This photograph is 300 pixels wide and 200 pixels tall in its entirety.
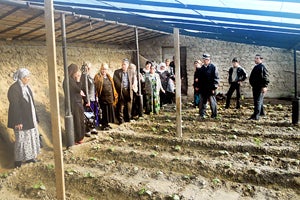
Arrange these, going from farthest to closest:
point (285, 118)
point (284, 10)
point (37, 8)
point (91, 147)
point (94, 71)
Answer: point (94, 71)
point (285, 118)
point (91, 147)
point (37, 8)
point (284, 10)

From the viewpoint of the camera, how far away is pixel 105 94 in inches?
281

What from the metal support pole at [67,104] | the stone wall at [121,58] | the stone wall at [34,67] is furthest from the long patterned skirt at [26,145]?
the stone wall at [121,58]

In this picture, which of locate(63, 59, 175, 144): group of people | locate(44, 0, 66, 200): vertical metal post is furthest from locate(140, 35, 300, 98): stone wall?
locate(44, 0, 66, 200): vertical metal post

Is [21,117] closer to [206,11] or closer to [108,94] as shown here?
[108,94]

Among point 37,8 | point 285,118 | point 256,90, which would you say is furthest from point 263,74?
point 37,8

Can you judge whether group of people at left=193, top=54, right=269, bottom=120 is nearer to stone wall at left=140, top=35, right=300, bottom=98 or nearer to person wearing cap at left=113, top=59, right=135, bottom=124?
person wearing cap at left=113, top=59, right=135, bottom=124

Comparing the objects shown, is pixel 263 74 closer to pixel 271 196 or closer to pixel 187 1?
pixel 271 196

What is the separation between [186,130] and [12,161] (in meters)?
3.82

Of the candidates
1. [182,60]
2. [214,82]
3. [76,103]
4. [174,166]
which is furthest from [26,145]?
[182,60]

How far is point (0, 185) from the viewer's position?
4.09 m

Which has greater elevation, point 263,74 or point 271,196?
point 263,74

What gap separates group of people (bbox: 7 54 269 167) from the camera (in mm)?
4789

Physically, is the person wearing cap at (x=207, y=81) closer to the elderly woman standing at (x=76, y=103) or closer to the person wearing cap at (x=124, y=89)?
the person wearing cap at (x=124, y=89)

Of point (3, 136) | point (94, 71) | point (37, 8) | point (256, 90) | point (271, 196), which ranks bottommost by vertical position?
point (271, 196)
